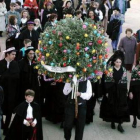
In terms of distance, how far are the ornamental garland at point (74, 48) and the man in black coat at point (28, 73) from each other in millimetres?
1530

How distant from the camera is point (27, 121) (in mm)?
7512

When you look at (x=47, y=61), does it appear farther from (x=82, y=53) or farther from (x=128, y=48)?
(x=128, y=48)

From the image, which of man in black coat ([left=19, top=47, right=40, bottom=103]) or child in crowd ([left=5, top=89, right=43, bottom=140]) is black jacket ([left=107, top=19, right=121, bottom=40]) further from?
child in crowd ([left=5, top=89, right=43, bottom=140])

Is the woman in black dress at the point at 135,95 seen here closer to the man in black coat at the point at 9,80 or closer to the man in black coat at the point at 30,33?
the man in black coat at the point at 9,80

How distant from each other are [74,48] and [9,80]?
204 cm

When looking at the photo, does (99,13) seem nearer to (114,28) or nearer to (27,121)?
(114,28)

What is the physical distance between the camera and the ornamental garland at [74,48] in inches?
275

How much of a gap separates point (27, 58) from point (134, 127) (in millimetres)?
2894

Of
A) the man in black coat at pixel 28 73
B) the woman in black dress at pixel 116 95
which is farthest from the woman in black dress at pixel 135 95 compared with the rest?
the man in black coat at pixel 28 73

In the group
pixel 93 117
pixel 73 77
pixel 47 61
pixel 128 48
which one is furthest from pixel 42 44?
pixel 128 48

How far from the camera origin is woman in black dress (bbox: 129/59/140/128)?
29.2 feet

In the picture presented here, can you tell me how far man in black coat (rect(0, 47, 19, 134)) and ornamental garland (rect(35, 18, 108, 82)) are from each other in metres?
1.35

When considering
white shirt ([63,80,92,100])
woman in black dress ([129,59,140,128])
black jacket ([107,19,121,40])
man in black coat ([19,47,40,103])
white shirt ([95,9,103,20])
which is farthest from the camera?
white shirt ([95,9,103,20])

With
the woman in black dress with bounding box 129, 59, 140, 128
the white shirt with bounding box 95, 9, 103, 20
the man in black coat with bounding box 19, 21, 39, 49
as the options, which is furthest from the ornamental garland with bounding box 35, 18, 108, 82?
the white shirt with bounding box 95, 9, 103, 20
